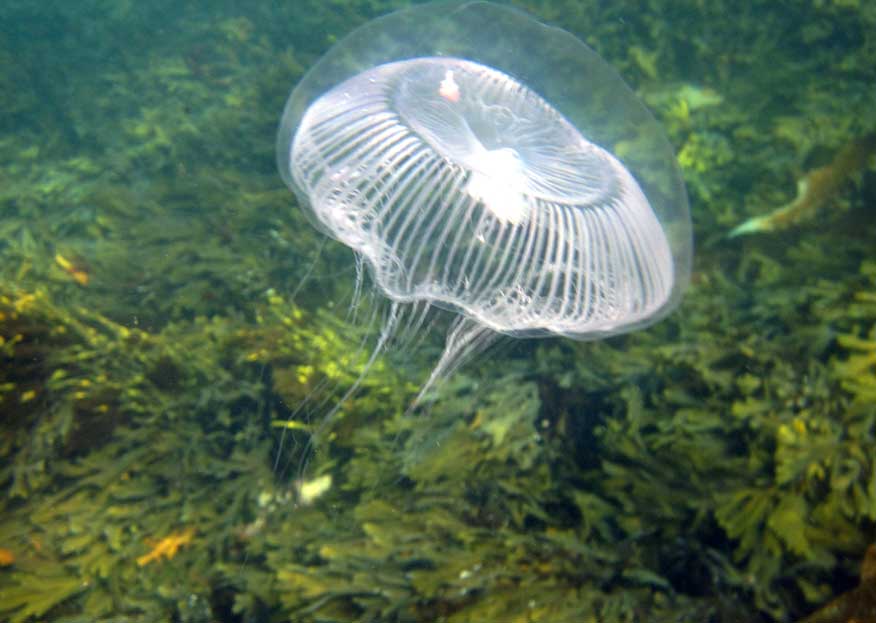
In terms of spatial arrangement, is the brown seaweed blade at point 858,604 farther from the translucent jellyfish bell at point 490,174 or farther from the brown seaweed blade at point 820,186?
the brown seaweed blade at point 820,186

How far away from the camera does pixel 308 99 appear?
3381mm

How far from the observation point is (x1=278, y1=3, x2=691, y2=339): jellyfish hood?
9.41 feet

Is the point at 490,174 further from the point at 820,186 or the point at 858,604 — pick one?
the point at 858,604

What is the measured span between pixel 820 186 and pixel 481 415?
105 inches

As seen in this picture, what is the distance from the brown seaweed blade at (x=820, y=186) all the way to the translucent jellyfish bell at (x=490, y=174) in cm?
106

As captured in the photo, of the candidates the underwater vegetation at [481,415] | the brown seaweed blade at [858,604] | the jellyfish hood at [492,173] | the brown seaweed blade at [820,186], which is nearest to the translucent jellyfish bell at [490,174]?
the jellyfish hood at [492,173]

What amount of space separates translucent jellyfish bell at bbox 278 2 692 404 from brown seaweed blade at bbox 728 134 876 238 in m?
1.06

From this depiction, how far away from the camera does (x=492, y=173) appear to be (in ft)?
9.95

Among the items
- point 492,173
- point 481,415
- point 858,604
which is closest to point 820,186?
point 492,173

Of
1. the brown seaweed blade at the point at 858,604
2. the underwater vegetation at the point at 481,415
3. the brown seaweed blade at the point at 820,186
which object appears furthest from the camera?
the brown seaweed blade at the point at 820,186

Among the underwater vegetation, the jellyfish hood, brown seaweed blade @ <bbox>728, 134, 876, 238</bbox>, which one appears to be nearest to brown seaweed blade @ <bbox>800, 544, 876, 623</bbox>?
the underwater vegetation

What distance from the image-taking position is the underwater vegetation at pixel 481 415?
9.20 feet

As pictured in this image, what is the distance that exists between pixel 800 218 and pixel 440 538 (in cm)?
308

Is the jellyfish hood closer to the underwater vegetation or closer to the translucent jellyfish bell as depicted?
the translucent jellyfish bell
